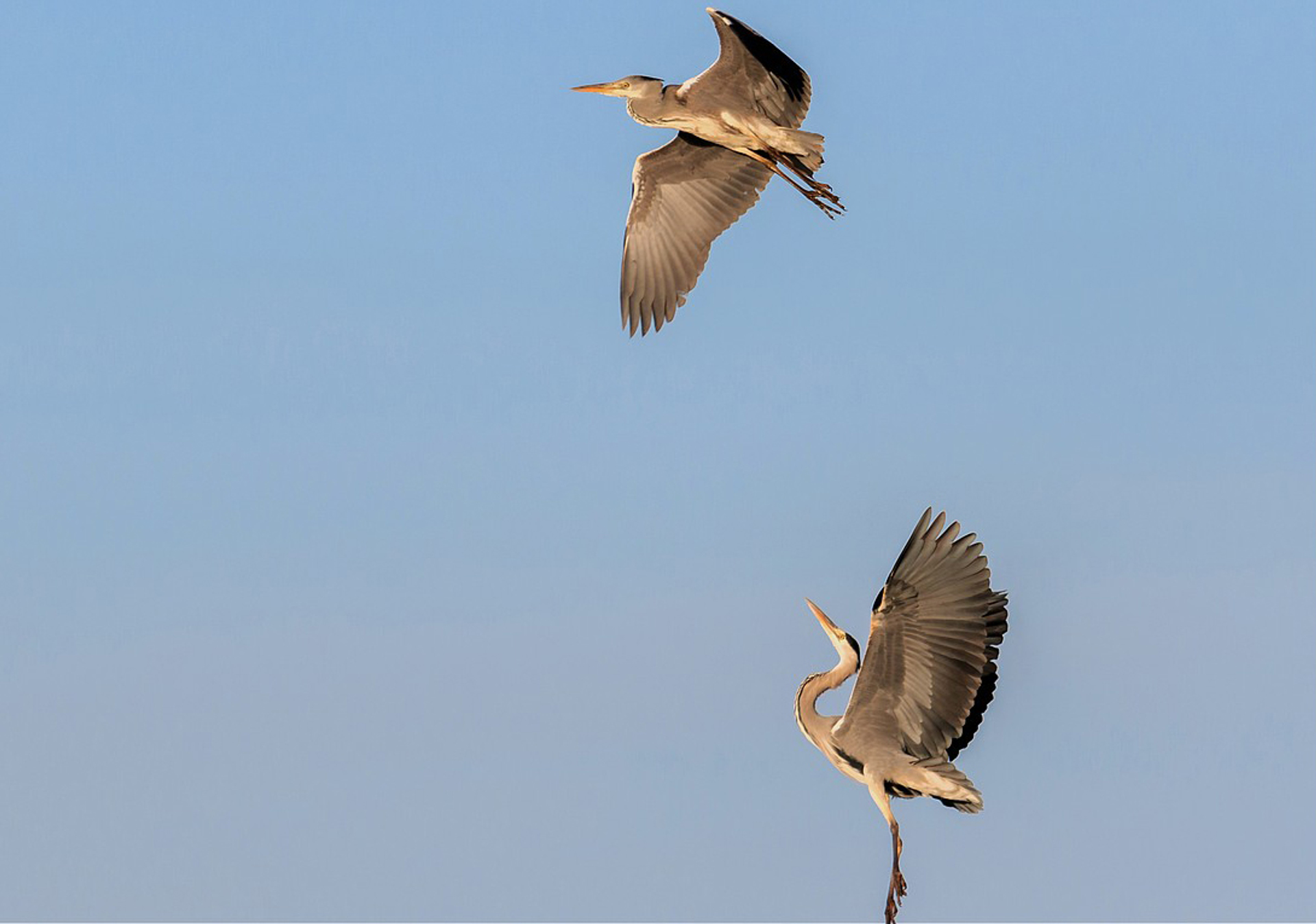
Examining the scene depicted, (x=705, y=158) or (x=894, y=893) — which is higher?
(x=705, y=158)

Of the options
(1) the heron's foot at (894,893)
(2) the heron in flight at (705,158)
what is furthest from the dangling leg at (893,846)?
(2) the heron in flight at (705,158)

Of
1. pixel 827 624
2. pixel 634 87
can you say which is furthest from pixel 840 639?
pixel 634 87

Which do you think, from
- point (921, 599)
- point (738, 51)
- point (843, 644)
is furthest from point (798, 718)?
point (738, 51)

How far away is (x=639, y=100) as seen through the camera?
66.3 feet

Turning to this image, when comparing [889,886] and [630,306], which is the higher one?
[630,306]

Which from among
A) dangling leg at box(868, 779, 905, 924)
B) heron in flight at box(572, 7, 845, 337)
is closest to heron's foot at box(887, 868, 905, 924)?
dangling leg at box(868, 779, 905, 924)

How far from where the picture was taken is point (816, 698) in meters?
16.8

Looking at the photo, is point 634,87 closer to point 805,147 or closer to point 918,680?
point 805,147

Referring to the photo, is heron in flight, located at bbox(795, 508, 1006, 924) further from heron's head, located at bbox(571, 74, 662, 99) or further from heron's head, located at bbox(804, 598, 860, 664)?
heron's head, located at bbox(571, 74, 662, 99)

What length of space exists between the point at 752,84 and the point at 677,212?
8.69 feet

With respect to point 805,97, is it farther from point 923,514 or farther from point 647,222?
point 923,514

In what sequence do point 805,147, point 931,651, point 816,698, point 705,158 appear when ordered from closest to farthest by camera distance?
point 931,651 → point 816,698 → point 805,147 → point 705,158

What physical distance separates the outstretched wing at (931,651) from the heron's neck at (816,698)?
230mm

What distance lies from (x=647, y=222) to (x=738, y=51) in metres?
3.08
